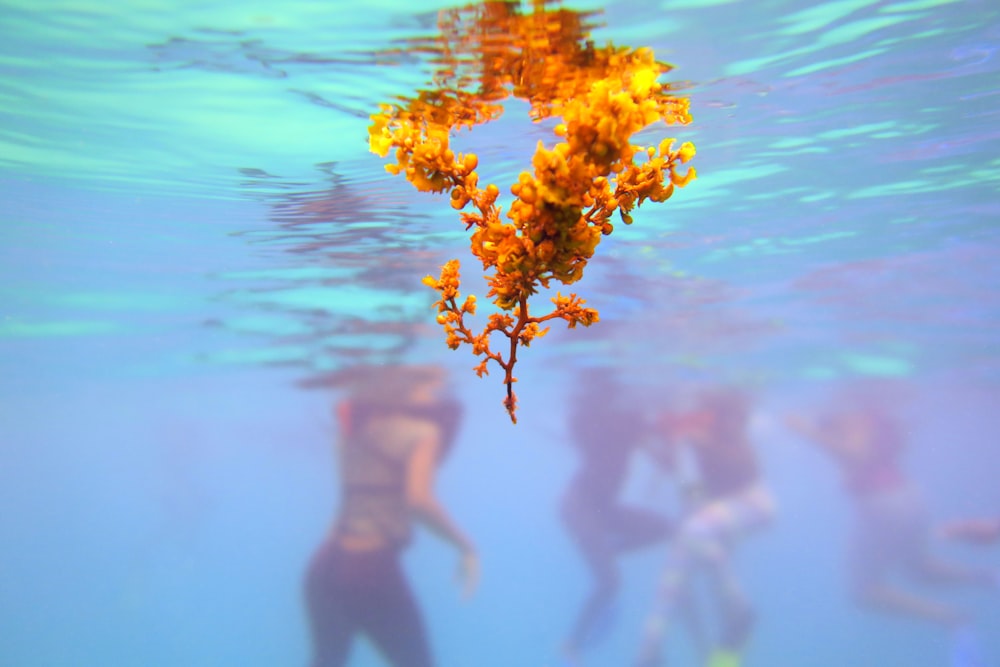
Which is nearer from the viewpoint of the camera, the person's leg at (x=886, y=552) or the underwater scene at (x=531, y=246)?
the underwater scene at (x=531, y=246)

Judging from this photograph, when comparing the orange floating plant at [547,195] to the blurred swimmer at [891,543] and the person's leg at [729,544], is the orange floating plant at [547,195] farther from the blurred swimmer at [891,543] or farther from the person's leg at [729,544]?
the blurred swimmer at [891,543]

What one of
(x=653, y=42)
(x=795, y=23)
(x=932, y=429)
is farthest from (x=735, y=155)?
(x=932, y=429)

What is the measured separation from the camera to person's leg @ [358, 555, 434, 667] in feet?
43.7

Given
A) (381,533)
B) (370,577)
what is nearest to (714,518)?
(381,533)

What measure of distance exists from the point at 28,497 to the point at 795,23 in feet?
322

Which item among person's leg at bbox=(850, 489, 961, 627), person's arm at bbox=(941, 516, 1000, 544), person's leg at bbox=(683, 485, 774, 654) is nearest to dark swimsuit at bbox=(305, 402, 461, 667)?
person's leg at bbox=(683, 485, 774, 654)

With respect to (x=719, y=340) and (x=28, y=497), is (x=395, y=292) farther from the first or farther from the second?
(x=28, y=497)

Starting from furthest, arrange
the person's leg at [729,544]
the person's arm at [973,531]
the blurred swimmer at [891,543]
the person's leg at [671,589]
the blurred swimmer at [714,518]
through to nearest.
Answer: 1. the blurred swimmer at [891,543]
2. the person's leg at [671,589]
3. the blurred swimmer at [714,518]
4. the person's arm at [973,531]
5. the person's leg at [729,544]

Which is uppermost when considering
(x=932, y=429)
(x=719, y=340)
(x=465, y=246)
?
(x=465, y=246)

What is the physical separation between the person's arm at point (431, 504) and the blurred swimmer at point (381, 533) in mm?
24

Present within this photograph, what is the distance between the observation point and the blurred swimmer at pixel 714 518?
18.5m

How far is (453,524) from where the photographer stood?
15.2 m

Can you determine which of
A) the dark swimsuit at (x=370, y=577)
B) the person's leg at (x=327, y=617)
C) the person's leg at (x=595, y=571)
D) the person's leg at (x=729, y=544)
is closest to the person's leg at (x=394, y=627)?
the dark swimsuit at (x=370, y=577)

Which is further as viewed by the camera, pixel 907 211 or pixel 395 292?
pixel 395 292
